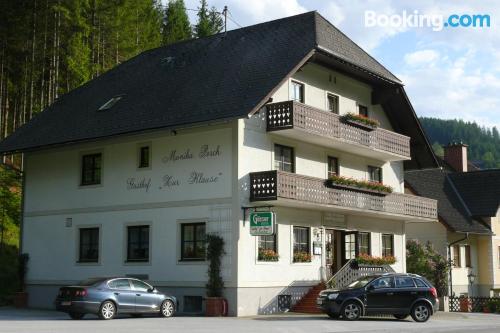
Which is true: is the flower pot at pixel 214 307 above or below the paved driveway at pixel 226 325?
above

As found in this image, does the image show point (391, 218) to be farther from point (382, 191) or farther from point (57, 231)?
point (57, 231)

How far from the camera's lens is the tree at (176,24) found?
5919 centimetres

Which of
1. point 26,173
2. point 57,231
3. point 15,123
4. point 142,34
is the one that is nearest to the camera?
point 57,231

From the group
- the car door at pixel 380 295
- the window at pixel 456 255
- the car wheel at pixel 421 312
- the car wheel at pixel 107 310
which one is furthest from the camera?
the window at pixel 456 255

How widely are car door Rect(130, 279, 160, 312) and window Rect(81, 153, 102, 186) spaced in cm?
762

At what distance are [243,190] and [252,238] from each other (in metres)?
1.74

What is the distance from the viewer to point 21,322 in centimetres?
2147

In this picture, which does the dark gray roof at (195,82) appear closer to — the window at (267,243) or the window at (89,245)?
the window at (89,245)

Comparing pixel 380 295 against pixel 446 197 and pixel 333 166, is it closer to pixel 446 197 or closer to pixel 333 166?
pixel 333 166

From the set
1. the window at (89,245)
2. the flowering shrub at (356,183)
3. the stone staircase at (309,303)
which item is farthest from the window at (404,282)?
the window at (89,245)

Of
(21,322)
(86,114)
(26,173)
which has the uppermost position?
(86,114)

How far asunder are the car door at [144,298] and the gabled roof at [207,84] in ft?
19.2

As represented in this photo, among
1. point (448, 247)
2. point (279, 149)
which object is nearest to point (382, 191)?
point (279, 149)

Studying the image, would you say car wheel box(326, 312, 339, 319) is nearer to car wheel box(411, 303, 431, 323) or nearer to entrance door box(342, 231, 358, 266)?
car wheel box(411, 303, 431, 323)
